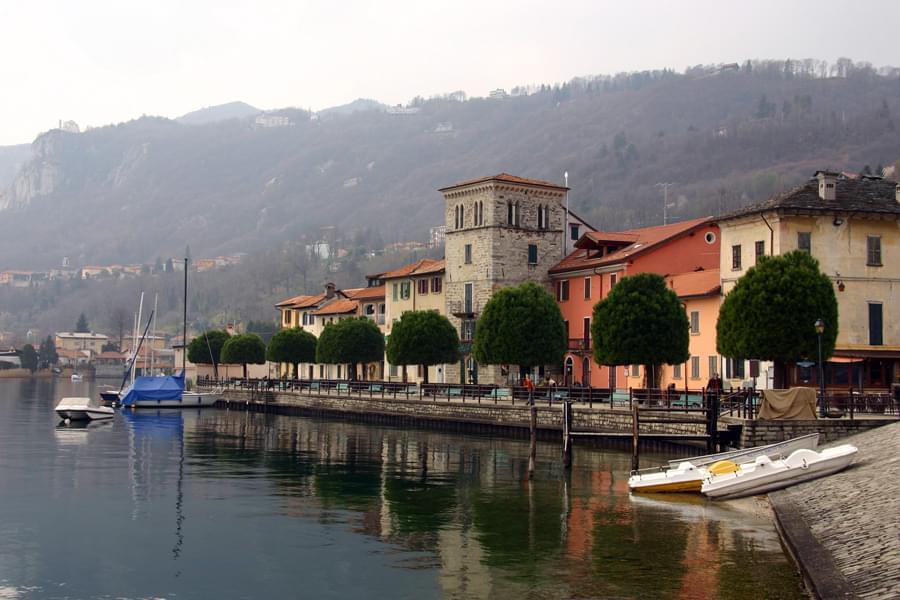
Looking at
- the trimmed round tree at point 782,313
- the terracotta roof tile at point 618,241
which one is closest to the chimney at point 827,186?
the trimmed round tree at point 782,313

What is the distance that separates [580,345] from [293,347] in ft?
132

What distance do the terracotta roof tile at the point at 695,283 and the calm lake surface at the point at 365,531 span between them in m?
19.0

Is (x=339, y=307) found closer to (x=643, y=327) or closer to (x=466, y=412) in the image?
(x=466, y=412)

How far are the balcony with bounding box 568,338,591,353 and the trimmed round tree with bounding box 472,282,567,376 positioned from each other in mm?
6251

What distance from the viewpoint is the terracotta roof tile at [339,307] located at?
120219mm

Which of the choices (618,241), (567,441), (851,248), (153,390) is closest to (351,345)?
(153,390)

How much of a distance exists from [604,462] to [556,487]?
9122mm

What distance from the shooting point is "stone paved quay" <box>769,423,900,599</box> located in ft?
72.6

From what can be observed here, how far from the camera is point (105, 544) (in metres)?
30.8

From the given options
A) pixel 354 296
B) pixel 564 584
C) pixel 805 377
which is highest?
pixel 354 296

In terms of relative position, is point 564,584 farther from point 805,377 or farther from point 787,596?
point 805,377

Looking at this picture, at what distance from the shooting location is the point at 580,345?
8438cm

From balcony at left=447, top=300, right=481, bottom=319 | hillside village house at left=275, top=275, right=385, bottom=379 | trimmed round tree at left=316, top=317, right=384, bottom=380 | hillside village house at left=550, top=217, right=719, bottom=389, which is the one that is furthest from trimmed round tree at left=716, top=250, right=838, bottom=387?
hillside village house at left=275, top=275, right=385, bottom=379

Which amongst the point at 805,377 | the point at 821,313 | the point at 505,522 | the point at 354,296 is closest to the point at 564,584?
the point at 505,522
